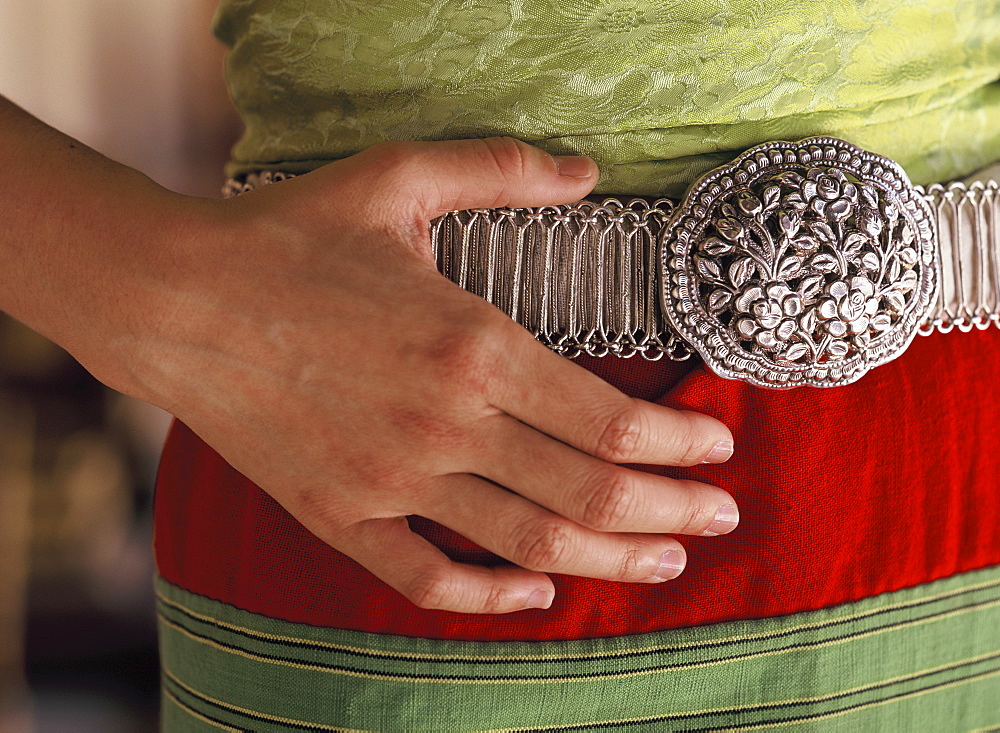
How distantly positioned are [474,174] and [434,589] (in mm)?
324

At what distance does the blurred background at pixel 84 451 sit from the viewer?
1717mm

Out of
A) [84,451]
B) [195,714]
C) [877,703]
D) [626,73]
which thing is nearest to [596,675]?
[877,703]

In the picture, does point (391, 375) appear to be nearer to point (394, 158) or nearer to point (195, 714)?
point (394, 158)

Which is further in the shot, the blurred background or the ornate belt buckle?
the blurred background

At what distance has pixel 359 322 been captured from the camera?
531mm

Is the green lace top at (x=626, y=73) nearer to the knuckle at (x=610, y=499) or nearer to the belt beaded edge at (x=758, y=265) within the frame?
the belt beaded edge at (x=758, y=265)

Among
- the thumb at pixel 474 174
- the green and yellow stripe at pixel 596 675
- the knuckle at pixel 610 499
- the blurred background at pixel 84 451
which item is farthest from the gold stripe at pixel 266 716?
the blurred background at pixel 84 451

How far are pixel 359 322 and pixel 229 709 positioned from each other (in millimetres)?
370

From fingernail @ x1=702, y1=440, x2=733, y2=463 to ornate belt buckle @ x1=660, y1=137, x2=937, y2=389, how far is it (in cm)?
6

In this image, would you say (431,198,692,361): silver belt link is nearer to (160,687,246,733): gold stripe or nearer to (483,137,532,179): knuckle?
(483,137,532,179): knuckle

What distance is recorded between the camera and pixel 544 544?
54 cm

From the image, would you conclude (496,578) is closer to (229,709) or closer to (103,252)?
(229,709)

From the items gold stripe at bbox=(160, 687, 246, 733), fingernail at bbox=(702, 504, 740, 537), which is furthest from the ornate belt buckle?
gold stripe at bbox=(160, 687, 246, 733)

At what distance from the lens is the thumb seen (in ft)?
1.76
